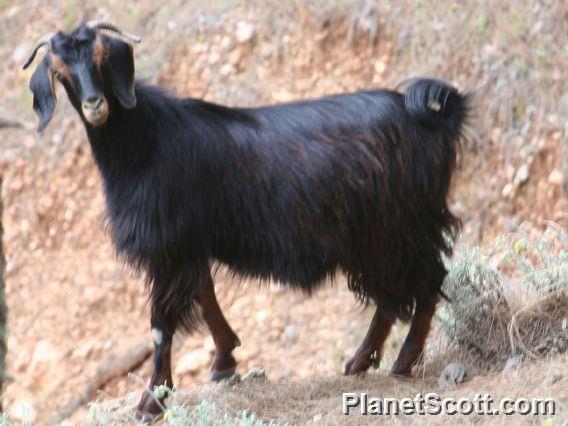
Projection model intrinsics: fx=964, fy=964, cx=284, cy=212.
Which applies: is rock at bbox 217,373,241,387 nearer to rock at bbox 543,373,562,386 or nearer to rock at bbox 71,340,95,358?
rock at bbox 543,373,562,386

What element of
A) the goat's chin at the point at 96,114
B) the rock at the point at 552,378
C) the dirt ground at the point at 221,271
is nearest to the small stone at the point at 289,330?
the dirt ground at the point at 221,271

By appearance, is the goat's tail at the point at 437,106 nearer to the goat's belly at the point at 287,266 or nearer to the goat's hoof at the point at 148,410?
the goat's belly at the point at 287,266

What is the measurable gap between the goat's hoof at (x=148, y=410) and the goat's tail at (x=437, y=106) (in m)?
2.04

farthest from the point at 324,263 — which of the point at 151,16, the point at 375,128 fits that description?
the point at 151,16

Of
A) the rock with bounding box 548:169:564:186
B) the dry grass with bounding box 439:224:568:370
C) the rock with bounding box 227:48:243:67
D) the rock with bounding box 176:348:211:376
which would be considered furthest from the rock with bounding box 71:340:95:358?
the rock with bounding box 548:169:564:186

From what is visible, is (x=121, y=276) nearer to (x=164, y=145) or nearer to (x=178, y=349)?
(x=178, y=349)

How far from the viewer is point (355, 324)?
26.5 ft

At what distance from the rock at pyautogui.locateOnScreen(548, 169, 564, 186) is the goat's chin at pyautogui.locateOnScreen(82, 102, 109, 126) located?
431cm

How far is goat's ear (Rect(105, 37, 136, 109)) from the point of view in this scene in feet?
15.8

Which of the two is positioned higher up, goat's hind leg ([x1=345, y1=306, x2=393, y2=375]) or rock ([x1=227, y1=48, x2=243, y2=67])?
rock ([x1=227, y1=48, x2=243, y2=67])

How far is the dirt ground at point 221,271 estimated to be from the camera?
8.08m

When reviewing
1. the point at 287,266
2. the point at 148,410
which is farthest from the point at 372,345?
the point at 148,410

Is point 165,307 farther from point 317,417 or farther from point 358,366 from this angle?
A: point 358,366

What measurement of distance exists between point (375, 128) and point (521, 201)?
3247 millimetres
